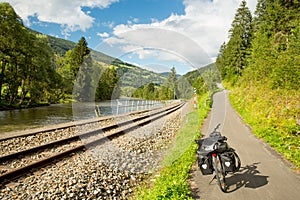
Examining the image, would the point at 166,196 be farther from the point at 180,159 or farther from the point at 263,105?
the point at 263,105

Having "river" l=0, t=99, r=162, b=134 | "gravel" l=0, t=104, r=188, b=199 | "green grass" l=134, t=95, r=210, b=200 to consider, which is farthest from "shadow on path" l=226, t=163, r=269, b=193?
"river" l=0, t=99, r=162, b=134

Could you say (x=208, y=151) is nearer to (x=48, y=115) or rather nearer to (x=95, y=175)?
(x=95, y=175)

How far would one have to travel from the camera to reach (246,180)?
5.15 metres

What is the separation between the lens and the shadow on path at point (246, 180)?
4879 millimetres

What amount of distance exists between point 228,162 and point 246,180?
1016 mm

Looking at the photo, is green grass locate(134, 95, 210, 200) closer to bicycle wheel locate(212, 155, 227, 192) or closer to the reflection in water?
bicycle wheel locate(212, 155, 227, 192)

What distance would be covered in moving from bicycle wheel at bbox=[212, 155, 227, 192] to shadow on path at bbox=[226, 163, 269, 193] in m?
0.18

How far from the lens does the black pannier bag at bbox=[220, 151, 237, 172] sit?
4.59 m

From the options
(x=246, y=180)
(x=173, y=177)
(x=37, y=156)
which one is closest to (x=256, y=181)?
(x=246, y=180)

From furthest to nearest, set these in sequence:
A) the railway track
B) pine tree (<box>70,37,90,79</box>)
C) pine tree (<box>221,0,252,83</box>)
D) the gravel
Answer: pine tree (<box>70,37,90,79</box>)
pine tree (<box>221,0,252,83</box>)
the railway track
the gravel


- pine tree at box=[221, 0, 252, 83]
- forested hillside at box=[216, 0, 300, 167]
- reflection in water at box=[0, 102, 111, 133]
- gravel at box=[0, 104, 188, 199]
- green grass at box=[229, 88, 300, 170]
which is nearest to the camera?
gravel at box=[0, 104, 188, 199]

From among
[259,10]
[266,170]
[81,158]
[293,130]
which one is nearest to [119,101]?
[81,158]

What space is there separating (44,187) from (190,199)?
138 inches

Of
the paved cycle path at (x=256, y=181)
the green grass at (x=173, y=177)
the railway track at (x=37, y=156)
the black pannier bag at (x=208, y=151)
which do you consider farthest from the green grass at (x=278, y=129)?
the railway track at (x=37, y=156)
